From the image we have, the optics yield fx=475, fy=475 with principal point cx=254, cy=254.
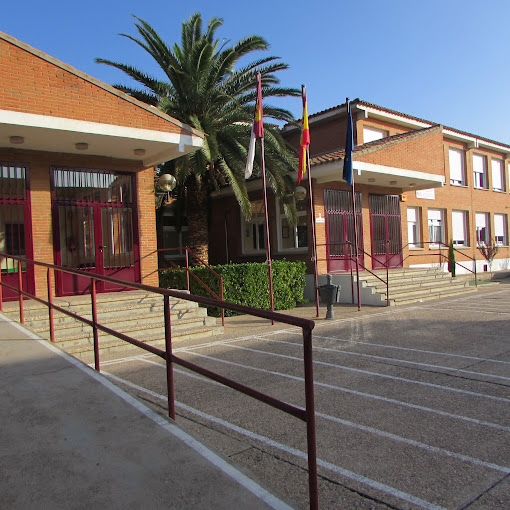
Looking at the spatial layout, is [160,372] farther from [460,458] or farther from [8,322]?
[460,458]

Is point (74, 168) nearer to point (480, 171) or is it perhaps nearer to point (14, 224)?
point (14, 224)

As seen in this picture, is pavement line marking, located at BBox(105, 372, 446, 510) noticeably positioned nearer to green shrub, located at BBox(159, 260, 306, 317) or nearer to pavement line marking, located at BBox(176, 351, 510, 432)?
pavement line marking, located at BBox(176, 351, 510, 432)

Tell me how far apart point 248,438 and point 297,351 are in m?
3.57

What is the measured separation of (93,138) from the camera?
31.2 ft

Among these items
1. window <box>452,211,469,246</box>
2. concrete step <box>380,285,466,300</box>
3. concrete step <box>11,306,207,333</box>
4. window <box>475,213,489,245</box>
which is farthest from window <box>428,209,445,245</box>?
concrete step <box>11,306,207,333</box>

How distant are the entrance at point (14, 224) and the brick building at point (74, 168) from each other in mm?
19

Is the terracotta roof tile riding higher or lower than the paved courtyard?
higher

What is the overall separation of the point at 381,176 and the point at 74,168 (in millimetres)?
9681

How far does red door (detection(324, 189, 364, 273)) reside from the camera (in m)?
15.6

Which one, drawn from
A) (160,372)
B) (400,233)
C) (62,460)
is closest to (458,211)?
(400,233)

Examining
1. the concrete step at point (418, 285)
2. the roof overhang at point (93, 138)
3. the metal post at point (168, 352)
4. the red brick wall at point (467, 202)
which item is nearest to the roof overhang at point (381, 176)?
the red brick wall at point (467, 202)

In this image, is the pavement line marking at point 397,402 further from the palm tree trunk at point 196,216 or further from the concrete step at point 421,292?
the palm tree trunk at point 196,216

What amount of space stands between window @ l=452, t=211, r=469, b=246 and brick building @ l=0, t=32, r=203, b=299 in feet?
53.6

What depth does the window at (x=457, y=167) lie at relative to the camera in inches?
910
